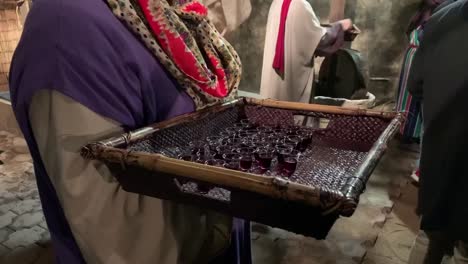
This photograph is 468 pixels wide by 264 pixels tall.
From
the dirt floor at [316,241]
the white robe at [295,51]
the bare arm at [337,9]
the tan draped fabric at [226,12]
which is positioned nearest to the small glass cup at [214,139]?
the dirt floor at [316,241]

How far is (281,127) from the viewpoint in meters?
1.24

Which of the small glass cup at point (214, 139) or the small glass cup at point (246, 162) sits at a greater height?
the small glass cup at point (246, 162)

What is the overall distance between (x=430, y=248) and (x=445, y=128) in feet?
2.08

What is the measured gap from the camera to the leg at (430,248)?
1740 millimetres

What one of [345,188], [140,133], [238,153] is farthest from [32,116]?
[345,188]

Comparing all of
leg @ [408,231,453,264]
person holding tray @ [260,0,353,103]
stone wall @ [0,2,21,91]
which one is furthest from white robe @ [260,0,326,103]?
stone wall @ [0,2,21,91]

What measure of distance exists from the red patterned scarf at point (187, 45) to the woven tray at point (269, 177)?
0.24 ft

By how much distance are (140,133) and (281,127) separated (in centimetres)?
53

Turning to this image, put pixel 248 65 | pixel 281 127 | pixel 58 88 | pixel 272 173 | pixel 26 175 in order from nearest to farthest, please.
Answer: pixel 58 88 → pixel 272 173 → pixel 281 127 → pixel 26 175 → pixel 248 65

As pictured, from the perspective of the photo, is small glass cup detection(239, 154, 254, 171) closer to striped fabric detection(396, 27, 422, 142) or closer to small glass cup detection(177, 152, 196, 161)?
small glass cup detection(177, 152, 196, 161)

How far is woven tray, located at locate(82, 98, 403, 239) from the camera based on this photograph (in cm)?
64

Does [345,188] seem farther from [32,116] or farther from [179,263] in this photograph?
[32,116]

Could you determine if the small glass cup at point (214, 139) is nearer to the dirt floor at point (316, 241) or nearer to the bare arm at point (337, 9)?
the dirt floor at point (316, 241)

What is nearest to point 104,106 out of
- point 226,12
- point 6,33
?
point 226,12
